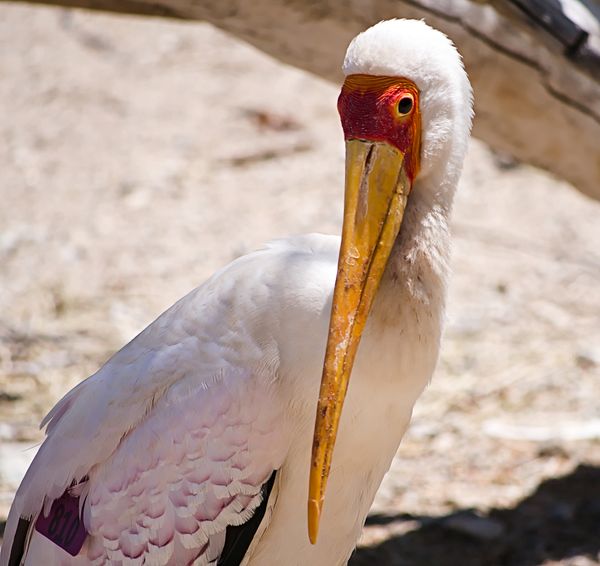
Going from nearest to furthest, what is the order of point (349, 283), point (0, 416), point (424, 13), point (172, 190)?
1. point (349, 283)
2. point (424, 13)
3. point (0, 416)
4. point (172, 190)

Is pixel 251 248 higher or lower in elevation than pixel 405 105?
lower

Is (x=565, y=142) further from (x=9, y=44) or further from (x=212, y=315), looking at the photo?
(x=9, y=44)

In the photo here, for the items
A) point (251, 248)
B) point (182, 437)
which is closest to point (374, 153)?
point (182, 437)

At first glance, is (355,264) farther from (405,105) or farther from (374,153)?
(405,105)

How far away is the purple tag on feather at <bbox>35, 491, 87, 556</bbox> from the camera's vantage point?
9.48 feet

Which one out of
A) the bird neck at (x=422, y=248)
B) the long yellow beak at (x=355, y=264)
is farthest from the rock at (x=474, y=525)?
the long yellow beak at (x=355, y=264)

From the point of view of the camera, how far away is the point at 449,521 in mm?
4230

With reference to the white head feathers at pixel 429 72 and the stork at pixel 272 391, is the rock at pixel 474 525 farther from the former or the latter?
the white head feathers at pixel 429 72

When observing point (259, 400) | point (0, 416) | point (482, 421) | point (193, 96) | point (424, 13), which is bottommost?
point (193, 96)

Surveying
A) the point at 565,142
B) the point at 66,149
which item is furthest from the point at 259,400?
the point at 66,149

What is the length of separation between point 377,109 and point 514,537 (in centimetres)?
218

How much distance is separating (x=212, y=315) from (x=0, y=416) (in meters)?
2.21

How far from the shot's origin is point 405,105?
2529 millimetres

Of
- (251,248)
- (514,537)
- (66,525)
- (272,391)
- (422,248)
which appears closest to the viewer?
(422,248)
